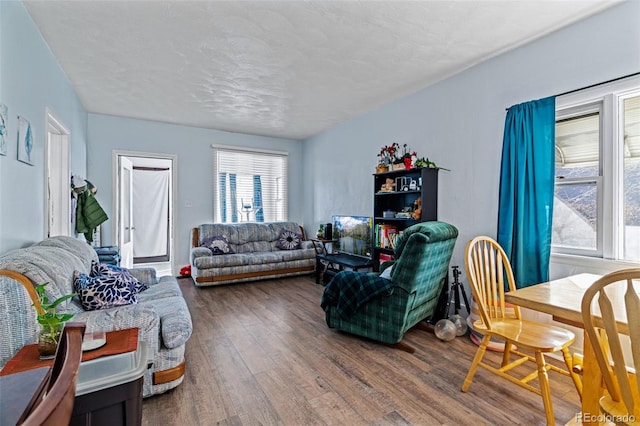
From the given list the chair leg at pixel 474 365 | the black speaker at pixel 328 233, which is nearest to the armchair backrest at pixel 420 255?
the chair leg at pixel 474 365

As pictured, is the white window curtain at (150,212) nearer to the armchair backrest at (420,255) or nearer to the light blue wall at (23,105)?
the light blue wall at (23,105)

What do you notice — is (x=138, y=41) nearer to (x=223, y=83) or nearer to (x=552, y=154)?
(x=223, y=83)

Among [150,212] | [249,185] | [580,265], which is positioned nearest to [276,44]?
[580,265]

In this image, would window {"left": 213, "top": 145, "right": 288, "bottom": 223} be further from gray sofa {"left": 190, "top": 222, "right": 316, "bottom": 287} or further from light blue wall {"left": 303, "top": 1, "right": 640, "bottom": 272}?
light blue wall {"left": 303, "top": 1, "right": 640, "bottom": 272}

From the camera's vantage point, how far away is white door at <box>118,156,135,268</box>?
4.92 m

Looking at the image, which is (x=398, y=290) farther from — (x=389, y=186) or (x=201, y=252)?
(x=201, y=252)

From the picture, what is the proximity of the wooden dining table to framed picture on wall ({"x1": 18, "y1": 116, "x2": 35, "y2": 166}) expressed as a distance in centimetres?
314

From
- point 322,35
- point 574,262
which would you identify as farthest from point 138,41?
point 574,262

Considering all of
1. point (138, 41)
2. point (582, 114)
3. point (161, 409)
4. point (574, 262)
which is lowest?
point (161, 409)

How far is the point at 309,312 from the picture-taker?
3535 mm

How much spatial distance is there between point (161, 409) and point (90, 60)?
10.2ft

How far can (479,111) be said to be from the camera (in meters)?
3.07

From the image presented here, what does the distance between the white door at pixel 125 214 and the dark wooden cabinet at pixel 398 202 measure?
3.84m

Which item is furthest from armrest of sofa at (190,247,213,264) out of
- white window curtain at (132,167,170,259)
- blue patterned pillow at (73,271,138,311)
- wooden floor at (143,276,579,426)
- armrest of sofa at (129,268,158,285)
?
white window curtain at (132,167,170,259)
